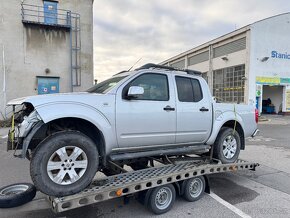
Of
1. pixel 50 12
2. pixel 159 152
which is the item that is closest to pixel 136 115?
pixel 159 152

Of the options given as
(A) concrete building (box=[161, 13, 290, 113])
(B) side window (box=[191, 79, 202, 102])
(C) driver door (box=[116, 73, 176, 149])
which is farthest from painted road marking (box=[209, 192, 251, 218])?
(A) concrete building (box=[161, 13, 290, 113])

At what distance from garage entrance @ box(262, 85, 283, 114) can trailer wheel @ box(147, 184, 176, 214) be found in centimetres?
2918

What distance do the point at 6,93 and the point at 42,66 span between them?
2.73m

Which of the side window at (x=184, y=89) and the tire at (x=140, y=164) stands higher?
the side window at (x=184, y=89)

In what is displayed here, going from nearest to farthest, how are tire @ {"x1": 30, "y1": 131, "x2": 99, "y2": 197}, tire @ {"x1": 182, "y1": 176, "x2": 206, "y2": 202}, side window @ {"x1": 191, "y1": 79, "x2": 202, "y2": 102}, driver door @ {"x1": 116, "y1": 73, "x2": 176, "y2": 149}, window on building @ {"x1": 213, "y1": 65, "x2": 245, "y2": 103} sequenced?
1. tire @ {"x1": 30, "y1": 131, "x2": 99, "y2": 197}
2. driver door @ {"x1": 116, "y1": 73, "x2": 176, "y2": 149}
3. tire @ {"x1": 182, "y1": 176, "x2": 206, "y2": 202}
4. side window @ {"x1": 191, "y1": 79, "x2": 202, "y2": 102}
5. window on building @ {"x1": 213, "y1": 65, "x2": 245, "y2": 103}

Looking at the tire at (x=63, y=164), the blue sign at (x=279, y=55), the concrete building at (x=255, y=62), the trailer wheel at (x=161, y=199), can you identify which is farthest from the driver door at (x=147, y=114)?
the blue sign at (x=279, y=55)

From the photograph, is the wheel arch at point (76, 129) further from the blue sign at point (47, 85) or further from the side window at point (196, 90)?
the blue sign at point (47, 85)

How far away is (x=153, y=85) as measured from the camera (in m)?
4.34

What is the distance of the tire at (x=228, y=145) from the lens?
5.25 meters

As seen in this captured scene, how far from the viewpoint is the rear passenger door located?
456cm

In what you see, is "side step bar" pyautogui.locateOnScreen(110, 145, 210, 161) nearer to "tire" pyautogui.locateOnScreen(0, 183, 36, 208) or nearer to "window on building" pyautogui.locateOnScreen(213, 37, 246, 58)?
"tire" pyautogui.locateOnScreen(0, 183, 36, 208)

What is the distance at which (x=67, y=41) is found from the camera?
1589 centimetres

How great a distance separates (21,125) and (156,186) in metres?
2.24

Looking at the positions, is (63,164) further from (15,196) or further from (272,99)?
(272,99)
